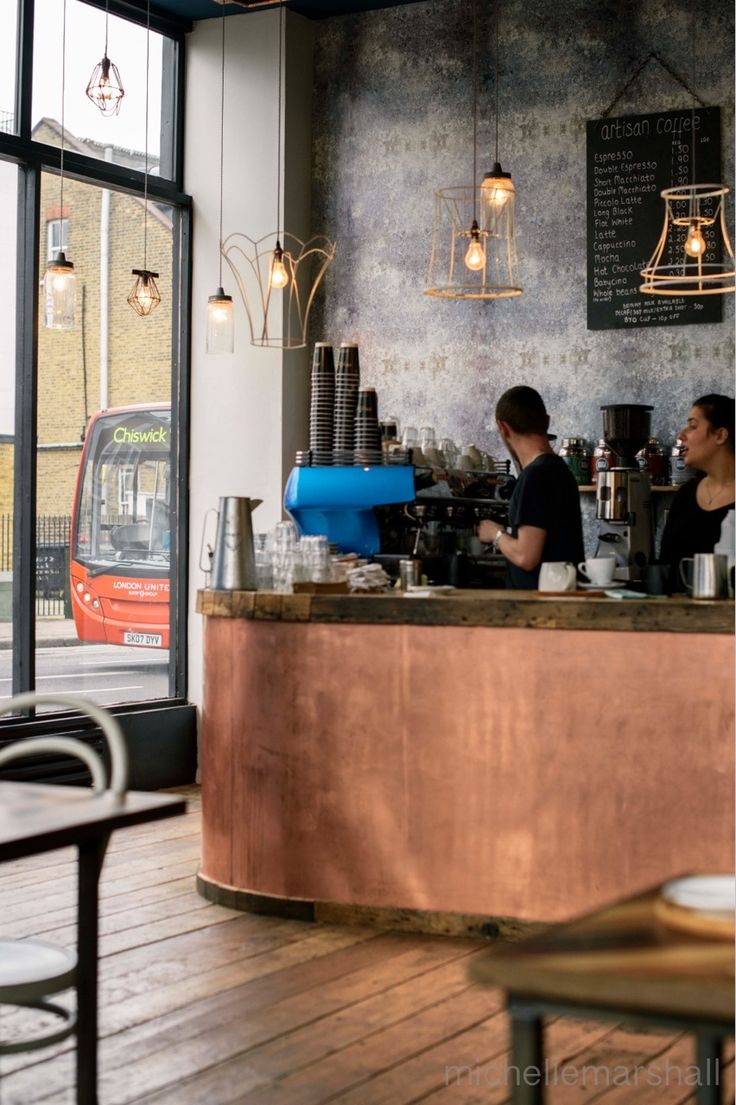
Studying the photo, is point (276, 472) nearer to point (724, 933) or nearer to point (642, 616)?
point (642, 616)

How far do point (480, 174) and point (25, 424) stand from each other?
2.49m

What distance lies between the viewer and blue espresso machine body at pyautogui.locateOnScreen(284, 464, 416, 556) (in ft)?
16.2

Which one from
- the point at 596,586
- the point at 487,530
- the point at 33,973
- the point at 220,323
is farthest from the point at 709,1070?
the point at 220,323

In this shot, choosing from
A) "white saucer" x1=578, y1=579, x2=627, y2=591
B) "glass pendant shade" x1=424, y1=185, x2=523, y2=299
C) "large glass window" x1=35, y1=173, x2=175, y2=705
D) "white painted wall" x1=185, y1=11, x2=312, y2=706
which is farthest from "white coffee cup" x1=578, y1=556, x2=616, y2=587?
"large glass window" x1=35, y1=173, x2=175, y2=705

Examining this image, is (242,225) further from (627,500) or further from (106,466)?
(627,500)

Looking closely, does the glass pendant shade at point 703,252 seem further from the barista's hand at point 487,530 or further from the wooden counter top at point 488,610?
the wooden counter top at point 488,610

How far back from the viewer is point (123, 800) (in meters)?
2.42

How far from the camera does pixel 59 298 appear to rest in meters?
5.16

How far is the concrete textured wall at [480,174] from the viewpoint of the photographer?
619 centimetres

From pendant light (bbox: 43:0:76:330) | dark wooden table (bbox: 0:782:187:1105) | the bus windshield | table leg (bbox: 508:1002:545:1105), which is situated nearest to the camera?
table leg (bbox: 508:1002:545:1105)

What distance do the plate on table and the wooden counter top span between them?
2.23 m

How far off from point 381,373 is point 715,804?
364 centimetres

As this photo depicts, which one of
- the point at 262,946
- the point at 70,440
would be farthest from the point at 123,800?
the point at 70,440

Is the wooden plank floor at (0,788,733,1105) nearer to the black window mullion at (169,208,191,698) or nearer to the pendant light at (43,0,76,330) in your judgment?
the pendant light at (43,0,76,330)
